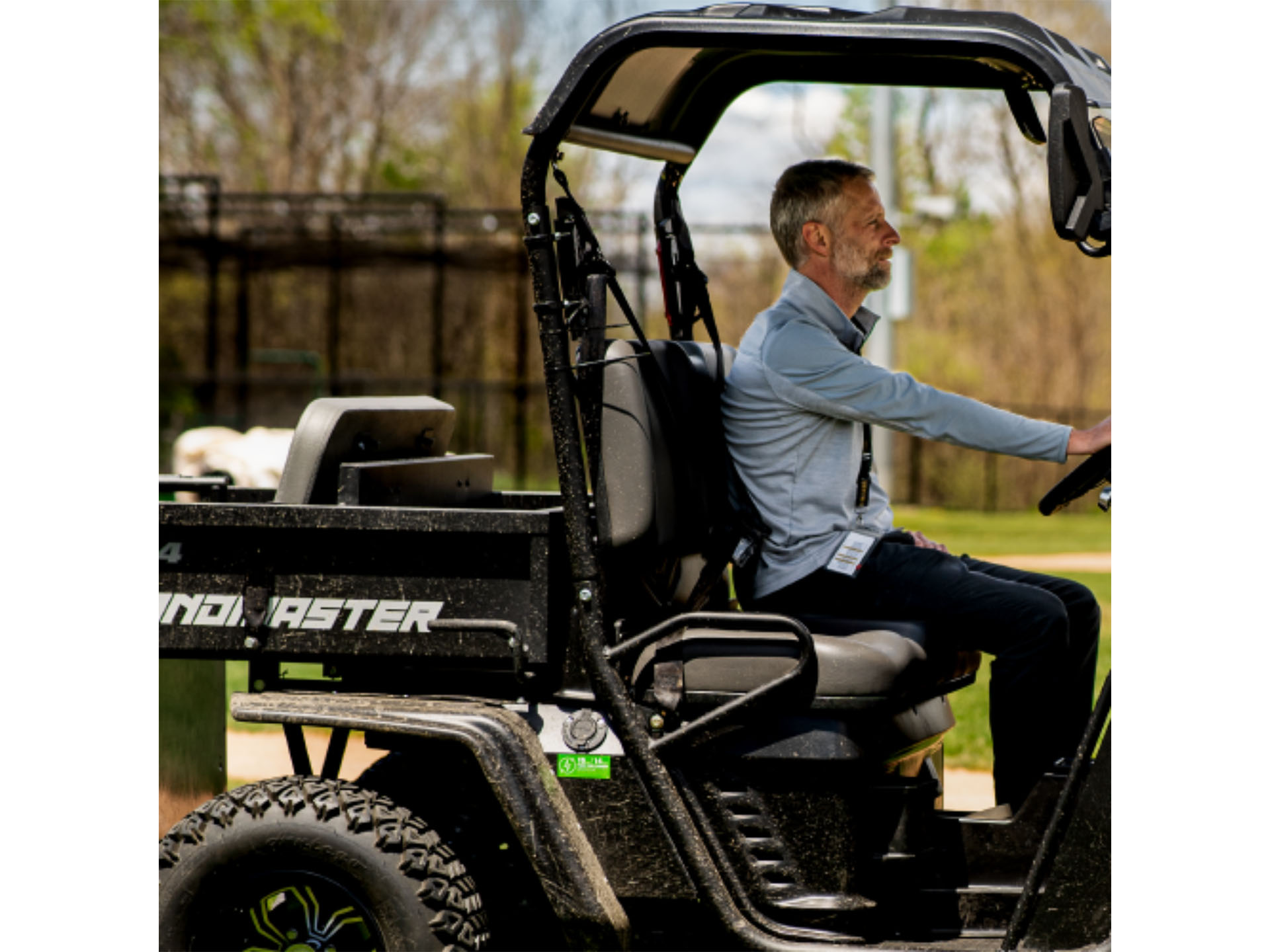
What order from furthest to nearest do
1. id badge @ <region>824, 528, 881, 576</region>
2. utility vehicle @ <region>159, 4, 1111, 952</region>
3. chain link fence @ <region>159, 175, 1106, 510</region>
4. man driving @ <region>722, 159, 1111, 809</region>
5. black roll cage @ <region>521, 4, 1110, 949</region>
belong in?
chain link fence @ <region>159, 175, 1106, 510</region>, id badge @ <region>824, 528, 881, 576</region>, man driving @ <region>722, 159, 1111, 809</region>, utility vehicle @ <region>159, 4, 1111, 952</region>, black roll cage @ <region>521, 4, 1110, 949</region>

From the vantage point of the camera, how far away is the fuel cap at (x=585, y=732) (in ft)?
10.1

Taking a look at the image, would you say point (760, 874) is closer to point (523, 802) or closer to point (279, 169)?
point (523, 802)

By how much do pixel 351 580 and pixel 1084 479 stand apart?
59.3 inches

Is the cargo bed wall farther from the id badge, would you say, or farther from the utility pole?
the utility pole

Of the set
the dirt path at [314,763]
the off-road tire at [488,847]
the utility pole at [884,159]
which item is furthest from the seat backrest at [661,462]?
the utility pole at [884,159]

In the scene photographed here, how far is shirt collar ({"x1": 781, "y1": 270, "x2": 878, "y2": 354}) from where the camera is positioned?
3504 millimetres

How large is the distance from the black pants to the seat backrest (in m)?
0.27

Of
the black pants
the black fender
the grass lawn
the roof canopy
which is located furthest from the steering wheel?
the grass lawn

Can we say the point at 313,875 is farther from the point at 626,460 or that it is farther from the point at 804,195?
the point at 804,195

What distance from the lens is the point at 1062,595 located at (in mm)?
3635

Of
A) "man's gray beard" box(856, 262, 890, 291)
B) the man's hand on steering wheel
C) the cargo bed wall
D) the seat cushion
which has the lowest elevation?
the seat cushion

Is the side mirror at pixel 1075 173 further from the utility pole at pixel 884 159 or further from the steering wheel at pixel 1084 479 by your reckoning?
the utility pole at pixel 884 159

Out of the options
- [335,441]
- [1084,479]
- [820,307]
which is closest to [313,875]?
[335,441]

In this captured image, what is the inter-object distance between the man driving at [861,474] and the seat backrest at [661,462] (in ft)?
0.32
